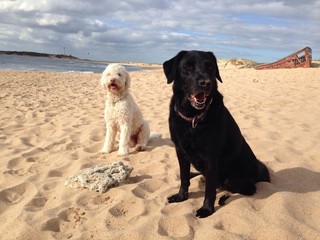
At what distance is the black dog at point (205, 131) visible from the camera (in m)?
3.12

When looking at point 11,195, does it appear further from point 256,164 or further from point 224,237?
point 256,164

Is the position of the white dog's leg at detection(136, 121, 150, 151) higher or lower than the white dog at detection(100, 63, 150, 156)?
lower

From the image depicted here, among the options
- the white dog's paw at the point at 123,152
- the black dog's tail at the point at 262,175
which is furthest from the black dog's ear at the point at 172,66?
the white dog's paw at the point at 123,152

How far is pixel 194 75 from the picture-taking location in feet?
10.2

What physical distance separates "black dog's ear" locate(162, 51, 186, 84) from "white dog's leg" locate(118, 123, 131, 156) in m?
2.16

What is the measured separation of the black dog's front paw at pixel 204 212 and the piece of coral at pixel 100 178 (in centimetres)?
108

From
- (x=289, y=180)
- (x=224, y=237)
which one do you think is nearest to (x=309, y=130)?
(x=289, y=180)

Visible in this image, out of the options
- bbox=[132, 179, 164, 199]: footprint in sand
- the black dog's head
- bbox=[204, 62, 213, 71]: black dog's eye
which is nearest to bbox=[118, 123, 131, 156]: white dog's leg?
bbox=[132, 179, 164, 199]: footprint in sand

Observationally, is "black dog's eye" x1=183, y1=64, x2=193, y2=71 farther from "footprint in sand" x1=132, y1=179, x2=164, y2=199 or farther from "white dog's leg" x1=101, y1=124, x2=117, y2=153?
"white dog's leg" x1=101, y1=124, x2=117, y2=153

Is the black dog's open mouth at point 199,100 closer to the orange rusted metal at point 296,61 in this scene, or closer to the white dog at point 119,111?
the white dog at point 119,111

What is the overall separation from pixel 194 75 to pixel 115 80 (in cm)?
231

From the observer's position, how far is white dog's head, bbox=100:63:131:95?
5.20 m

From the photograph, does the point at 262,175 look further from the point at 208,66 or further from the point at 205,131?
the point at 208,66

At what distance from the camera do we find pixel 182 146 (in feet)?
10.6
